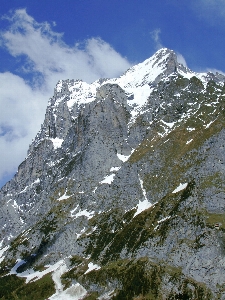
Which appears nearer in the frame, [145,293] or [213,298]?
[213,298]

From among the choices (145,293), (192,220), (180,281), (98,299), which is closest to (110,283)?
(98,299)

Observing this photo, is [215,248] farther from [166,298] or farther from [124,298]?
[124,298]

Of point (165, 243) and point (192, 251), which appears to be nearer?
point (192, 251)

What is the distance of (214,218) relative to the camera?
645 ft

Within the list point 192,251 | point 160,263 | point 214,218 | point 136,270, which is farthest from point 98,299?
point 214,218

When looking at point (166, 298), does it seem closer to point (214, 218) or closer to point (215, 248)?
point (215, 248)

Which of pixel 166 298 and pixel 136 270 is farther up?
pixel 136 270

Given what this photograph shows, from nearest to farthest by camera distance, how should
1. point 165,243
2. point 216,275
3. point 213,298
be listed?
point 213,298 → point 216,275 → point 165,243

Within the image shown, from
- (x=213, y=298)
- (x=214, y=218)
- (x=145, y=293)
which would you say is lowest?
(x=213, y=298)

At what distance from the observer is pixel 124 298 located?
182 meters

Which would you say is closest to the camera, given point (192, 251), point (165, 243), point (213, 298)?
point (213, 298)

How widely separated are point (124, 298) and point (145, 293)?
1073 centimetres

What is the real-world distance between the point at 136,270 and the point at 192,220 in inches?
1473

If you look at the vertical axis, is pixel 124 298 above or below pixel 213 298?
above
